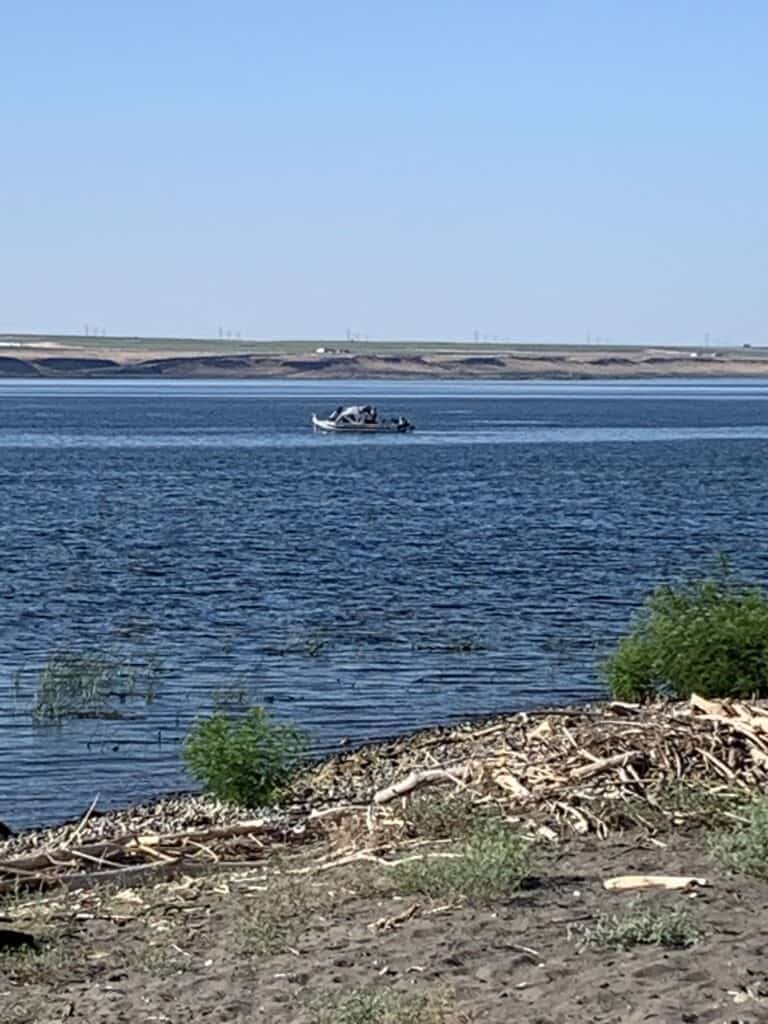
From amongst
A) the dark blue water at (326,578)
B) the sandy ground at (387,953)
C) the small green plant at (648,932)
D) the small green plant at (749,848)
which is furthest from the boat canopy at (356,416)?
the small green plant at (648,932)

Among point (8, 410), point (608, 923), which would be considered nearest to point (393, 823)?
point (608, 923)

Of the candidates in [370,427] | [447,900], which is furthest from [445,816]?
[370,427]

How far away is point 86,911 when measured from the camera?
38.5 ft

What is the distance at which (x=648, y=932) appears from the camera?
9758 millimetres

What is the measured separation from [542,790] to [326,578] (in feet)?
94.3

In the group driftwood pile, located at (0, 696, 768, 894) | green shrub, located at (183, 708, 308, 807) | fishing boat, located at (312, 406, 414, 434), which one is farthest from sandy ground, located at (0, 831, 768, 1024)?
fishing boat, located at (312, 406, 414, 434)

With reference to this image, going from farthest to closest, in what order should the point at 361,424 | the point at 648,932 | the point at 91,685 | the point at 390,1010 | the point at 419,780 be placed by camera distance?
1. the point at 361,424
2. the point at 91,685
3. the point at 419,780
4. the point at 648,932
5. the point at 390,1010

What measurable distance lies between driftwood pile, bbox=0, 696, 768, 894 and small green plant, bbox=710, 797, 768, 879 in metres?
1.22

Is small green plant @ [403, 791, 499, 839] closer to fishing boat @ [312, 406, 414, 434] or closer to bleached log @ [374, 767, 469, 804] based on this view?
bleached log @ [374, 767, 469, 804]

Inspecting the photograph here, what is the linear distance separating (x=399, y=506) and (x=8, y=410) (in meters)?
117

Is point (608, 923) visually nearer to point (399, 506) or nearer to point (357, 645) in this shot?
point (357, 645)

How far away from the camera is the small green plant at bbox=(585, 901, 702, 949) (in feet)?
31.8

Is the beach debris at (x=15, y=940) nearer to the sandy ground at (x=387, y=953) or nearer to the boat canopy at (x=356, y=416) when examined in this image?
the sandy ground at (x=387, y=953)

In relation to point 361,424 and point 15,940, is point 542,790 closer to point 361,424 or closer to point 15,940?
point 15,940
